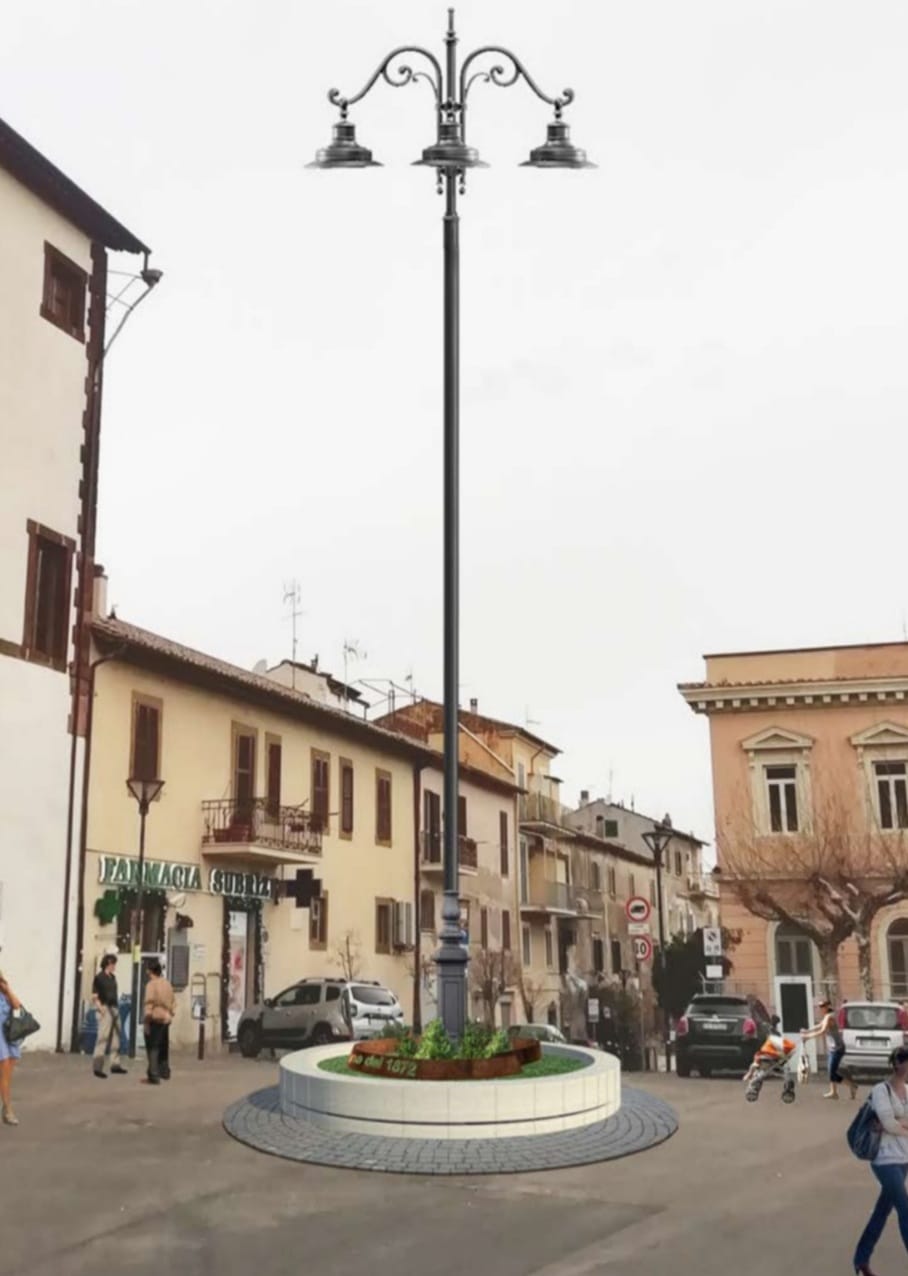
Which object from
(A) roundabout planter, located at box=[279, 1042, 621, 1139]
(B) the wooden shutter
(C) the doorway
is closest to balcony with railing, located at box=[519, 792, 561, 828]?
(B) the wooden shutter

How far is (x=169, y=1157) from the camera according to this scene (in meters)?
11.3

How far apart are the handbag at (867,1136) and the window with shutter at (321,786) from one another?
24.4m

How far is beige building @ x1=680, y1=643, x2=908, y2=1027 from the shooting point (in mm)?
34438

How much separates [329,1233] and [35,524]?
16.0 m

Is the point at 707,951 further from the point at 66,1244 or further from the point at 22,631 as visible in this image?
the point at 66,1244

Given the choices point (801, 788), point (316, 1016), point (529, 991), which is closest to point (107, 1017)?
point (316, 1016)

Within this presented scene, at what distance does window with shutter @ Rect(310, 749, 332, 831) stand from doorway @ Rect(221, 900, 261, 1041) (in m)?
3.94

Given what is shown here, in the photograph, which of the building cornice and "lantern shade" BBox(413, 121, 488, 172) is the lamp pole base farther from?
the building cornice

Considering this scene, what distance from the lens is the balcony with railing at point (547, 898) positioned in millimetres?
47531

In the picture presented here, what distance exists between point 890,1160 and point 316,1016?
59.3 feet

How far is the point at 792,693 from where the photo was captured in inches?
1454

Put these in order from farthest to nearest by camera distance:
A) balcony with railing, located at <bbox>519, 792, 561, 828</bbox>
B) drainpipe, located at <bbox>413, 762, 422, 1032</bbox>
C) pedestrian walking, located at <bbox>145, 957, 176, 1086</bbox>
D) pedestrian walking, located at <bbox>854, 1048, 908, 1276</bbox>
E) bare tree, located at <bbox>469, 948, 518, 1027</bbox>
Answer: balcony with railing, located at <bbox>519, 792, 561, 828</bbox>
bare tree, located at <bbox>469, 948, 518, 1027</bbox>
drainpipe, located at <bbox>413, 762, 422, 1032</bbox>
pedestrian walking, located at <bbox>145, 957, 176, 1086</bbox>
pedestrian walking, located at <bbox>854, 1048, 908, 1276</bbox>

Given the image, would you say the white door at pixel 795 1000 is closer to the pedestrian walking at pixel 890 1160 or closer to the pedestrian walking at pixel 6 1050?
the pedestrian walking at pixel 6 1050

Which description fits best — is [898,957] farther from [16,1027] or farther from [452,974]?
[16,1027]
